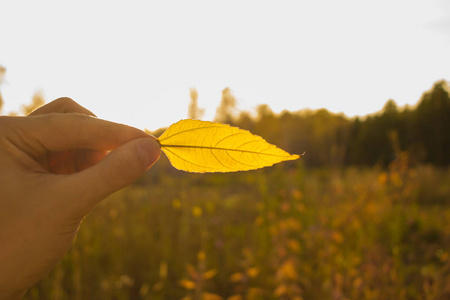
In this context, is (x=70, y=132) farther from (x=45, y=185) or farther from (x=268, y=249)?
(x=268, y=249)

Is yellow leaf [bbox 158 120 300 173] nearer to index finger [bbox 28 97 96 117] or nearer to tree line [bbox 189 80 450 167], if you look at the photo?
index finger [bbox 28 97 96 117]

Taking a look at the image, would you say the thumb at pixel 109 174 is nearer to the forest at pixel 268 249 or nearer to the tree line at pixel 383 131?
the forest at pixel 268 249

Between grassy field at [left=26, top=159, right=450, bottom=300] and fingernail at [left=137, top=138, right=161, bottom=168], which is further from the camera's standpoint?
grassy field at [left=26, top=159, right=450, bottom=300]

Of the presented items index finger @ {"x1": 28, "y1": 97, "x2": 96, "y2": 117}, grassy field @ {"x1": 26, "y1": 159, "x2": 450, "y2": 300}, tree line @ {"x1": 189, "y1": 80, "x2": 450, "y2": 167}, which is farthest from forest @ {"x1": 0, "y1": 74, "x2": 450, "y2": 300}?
tree line @ {"x1": 189, "y1": 80, "x2": 450, "y2": 167}

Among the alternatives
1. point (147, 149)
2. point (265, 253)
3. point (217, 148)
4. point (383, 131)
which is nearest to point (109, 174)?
point (147, 149)

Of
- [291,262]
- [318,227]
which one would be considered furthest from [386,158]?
[291,262]

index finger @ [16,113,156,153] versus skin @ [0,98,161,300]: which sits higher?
index finger @ [16,113,156,153]

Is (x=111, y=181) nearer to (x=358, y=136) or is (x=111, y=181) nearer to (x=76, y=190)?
(x=76, y=190)
